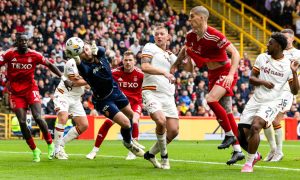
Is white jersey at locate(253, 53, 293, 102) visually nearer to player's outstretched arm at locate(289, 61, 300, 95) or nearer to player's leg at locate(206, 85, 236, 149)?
player's outstretched arm at locate(289, 61, 300, 95)

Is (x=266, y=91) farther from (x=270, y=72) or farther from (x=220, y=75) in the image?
(x=220, y=75)

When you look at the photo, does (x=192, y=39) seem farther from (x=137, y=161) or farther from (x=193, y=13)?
(x=137, y=161)

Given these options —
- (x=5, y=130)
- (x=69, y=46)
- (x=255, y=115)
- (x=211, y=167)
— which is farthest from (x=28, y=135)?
→ (x=5, y=130)

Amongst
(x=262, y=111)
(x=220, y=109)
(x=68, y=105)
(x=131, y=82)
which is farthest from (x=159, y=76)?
(x=68, y=105)

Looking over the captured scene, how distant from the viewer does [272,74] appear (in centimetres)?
1437

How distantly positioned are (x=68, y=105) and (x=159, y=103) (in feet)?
13.8

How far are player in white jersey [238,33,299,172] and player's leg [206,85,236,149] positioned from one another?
41 cm

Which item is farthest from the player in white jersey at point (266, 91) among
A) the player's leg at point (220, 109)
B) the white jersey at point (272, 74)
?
the player's leg at point (220, 109)

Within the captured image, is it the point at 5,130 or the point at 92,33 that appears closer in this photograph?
the point at 5,130

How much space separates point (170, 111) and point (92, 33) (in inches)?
774

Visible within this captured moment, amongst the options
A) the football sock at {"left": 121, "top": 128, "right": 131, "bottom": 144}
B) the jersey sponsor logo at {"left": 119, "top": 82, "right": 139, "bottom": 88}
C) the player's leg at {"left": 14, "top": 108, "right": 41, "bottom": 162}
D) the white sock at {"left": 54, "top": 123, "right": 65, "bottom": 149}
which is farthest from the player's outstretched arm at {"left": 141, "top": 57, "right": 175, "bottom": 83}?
the white sock at {"left": 54, "top": 123, "right": 65, "bottom": 149}

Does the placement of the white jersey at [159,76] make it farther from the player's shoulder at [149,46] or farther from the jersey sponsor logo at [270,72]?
the jersey sponsor logo at [270,72]

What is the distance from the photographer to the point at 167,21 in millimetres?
38812

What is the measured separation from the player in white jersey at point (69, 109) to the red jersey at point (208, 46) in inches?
147
